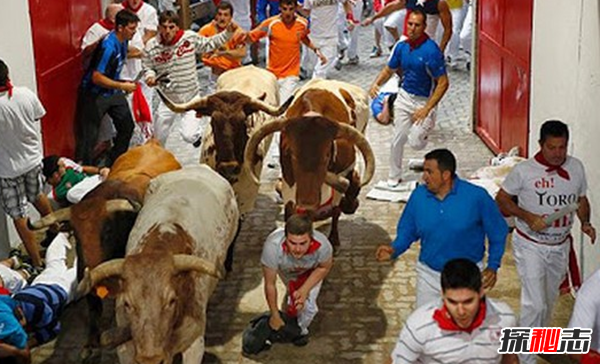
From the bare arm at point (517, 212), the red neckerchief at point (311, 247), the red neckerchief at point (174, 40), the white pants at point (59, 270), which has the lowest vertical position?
the white pants at point (59, 270)

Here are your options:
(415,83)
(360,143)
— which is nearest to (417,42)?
(415,83)

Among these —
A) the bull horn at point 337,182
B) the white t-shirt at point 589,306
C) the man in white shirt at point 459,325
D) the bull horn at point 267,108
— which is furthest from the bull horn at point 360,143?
the man in white shirt at point 459,325

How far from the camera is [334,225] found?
33.8ft

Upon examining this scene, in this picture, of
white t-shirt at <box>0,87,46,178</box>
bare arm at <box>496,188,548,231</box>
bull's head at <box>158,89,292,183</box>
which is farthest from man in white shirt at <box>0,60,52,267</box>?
bare arm at <box>496,188,548,231</box>

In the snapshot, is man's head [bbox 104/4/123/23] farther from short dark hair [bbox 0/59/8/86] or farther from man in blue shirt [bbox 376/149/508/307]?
man in blue shirt [bbox 376/149/508/307]

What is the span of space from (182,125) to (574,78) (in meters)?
4.95

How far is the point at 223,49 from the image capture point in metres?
12.9

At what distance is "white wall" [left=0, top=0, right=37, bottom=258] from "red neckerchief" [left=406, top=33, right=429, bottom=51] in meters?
4.16

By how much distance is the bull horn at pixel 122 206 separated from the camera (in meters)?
7.73

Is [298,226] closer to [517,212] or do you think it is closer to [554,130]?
[517,212]

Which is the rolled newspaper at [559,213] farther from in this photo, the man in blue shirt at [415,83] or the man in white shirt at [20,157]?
the man in white shirt at [20,157]

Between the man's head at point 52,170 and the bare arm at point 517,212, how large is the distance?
4369 mm

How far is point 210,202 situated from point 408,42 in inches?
175

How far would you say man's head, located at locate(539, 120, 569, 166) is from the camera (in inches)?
285
